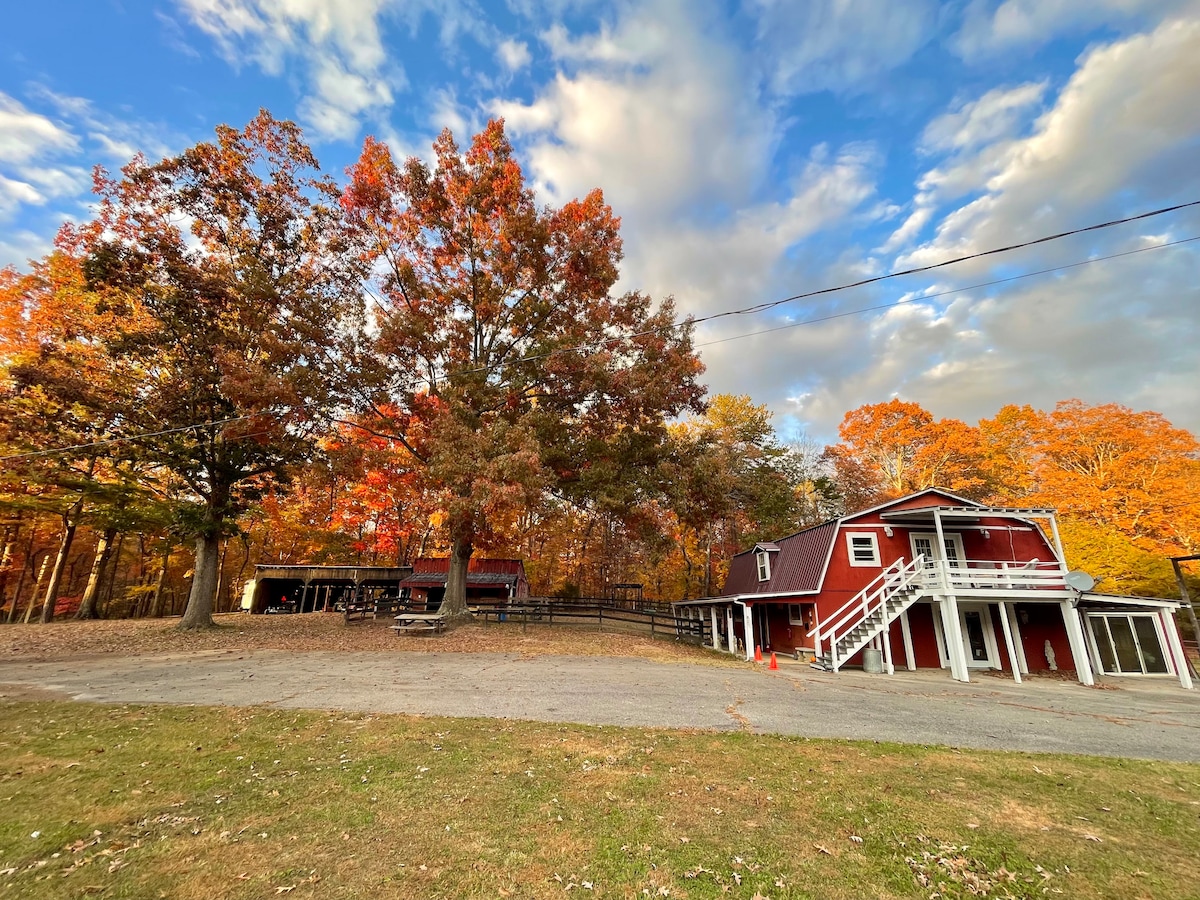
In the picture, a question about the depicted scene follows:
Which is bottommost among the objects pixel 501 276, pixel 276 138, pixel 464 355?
pixel 464 355

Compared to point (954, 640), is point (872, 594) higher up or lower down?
higher up

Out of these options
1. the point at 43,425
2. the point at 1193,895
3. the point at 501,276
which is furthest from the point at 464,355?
the point at 1193,895

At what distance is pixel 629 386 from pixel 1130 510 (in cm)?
3071

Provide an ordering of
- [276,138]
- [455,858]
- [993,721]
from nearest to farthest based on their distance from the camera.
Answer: [455,858], [993,721], [276,138]

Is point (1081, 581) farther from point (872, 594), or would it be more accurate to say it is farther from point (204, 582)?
point (204, 582)

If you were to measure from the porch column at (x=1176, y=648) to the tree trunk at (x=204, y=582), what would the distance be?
110 ft

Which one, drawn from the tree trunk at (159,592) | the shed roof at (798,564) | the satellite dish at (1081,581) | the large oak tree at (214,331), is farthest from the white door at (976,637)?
the tree trunk at (159,592)

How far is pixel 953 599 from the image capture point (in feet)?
55.2

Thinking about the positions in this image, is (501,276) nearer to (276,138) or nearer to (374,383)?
(374,383)

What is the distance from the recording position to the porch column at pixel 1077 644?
16000 millimetres

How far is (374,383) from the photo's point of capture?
20.2 metres

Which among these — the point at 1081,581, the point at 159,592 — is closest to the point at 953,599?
the point at 1081,581

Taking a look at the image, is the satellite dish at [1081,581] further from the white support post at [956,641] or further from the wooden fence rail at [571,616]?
the wooden fence rail at [571,616]

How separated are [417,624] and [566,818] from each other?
15.9 meters
